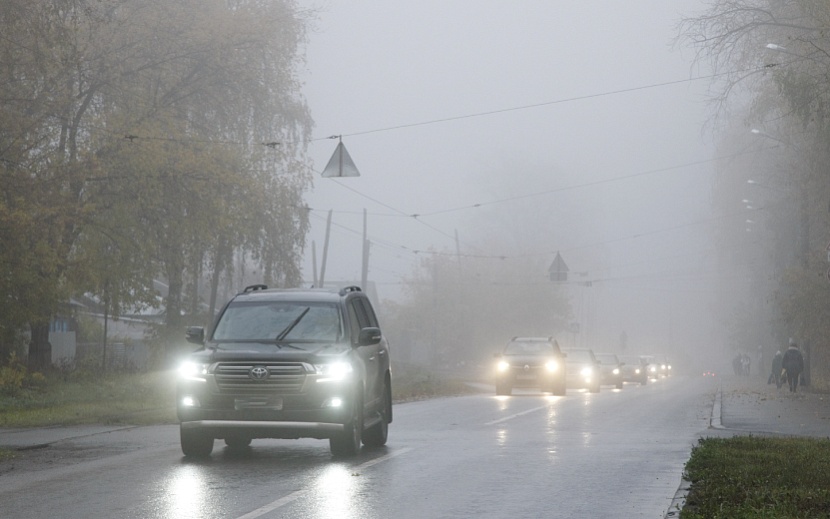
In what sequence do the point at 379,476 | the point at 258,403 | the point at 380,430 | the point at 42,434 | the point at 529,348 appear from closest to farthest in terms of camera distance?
1. the point at 379,476
2. the point at 258,403
3. the point at 380,430
4. the point at 42,434
5. the point at 529,348

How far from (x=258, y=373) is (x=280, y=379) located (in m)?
0.26

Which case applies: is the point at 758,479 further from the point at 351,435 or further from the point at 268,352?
the point at 268,352

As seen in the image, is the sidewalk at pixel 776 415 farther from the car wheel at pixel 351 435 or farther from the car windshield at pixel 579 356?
the car windshield at pixel 579 356

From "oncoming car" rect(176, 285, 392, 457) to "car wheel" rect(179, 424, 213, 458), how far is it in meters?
0.01

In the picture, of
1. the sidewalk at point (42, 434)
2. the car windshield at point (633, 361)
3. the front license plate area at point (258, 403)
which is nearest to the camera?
the front license plate area at point (258, 403)

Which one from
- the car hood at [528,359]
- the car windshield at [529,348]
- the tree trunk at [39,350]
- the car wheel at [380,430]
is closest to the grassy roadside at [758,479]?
the car wheel at [380,430]

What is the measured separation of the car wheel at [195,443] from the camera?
1507 centimetres

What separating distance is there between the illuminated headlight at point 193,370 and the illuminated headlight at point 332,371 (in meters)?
1.32

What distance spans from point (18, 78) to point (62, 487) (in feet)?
61.8

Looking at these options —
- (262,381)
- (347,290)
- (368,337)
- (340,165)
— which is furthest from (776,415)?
(262,381)

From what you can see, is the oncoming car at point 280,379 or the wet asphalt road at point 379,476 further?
the oncoming car at point 280,379

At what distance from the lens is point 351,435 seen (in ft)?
49.6

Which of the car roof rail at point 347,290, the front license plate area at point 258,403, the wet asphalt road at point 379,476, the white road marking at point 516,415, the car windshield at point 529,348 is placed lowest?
the wet asphalt road at point 379,476

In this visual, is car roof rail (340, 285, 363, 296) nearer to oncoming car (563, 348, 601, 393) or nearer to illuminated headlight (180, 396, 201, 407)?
illuminated headlight (180, 396, 201, 407)
